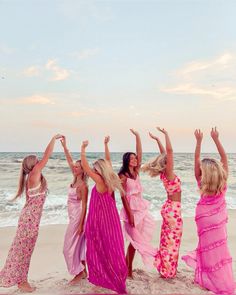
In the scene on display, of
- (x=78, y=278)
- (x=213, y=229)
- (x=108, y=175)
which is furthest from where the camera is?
(x=78, y=278)

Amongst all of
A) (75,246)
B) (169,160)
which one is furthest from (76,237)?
(169,160)

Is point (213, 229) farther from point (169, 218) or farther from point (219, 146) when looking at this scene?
point (219, 146)

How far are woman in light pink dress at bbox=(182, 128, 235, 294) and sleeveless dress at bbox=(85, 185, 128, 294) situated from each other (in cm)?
110

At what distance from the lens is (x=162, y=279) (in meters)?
5.04

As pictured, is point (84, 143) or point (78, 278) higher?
point (84, 143)

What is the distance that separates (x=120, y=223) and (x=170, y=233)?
0.85 metres

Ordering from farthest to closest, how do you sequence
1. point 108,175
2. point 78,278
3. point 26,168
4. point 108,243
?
point 78,278 < point 26,168 < point 108,243 < point 108,175

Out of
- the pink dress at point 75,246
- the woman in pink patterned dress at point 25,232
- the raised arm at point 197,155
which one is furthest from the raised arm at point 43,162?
the raised arm at point 197,155

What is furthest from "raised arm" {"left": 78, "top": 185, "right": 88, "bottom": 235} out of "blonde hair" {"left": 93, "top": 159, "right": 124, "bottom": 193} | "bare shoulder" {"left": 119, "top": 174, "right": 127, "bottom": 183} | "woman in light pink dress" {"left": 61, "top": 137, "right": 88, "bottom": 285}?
"blonde hair" {"left": 93, "top": 159, "right": 124, "bottom": 193}

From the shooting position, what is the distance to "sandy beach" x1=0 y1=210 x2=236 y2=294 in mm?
4715

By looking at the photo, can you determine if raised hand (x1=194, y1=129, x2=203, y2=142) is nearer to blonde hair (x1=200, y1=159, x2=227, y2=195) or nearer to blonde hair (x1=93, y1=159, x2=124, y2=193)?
blonde hair (x1=200, y1=159, x2=227, y2=195)

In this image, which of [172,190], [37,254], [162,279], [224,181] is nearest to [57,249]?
[37,254]

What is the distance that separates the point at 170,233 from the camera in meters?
4.96

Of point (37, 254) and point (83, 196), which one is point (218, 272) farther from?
point (37, 254)
